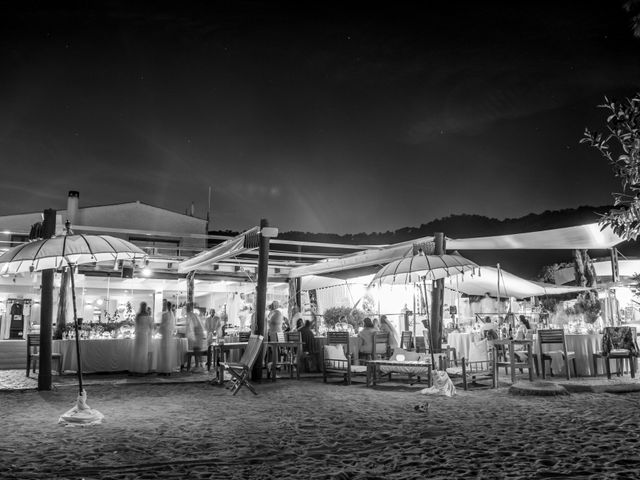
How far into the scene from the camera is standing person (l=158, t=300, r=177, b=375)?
11008 millimetres

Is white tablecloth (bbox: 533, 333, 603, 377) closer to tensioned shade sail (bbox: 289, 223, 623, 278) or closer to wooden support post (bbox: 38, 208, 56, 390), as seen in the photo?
tensioned shade sail (bbox: 289, 223, 623, 278)

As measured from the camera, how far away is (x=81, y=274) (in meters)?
17.8

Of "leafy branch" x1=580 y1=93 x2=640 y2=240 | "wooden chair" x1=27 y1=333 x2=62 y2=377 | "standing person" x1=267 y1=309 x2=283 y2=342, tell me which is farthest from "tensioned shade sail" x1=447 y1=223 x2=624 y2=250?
"wooden chair" x1=27 y1=333 x2=62 y2=377

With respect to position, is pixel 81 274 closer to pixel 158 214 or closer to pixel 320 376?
pixel 158 214

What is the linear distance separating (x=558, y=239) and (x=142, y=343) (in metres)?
9.19

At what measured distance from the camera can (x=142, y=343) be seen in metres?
11.0

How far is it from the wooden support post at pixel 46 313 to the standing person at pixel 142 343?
8.21ft

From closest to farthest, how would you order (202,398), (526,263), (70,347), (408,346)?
1. (202,398)
2. (70,347)
3. (408,346)
4. (526,263)

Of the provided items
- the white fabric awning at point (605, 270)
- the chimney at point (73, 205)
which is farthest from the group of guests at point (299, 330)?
the chimney at point (73, 205)

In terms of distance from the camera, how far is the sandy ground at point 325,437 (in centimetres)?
366

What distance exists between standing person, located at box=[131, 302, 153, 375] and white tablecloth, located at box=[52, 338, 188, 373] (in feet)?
0.49

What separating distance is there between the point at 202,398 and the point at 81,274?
39.9 ft

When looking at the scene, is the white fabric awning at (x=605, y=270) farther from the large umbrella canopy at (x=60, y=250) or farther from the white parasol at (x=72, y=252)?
the white parasol at (x=72, y=252)

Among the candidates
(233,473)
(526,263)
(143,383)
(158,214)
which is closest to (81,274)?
(158,214)
